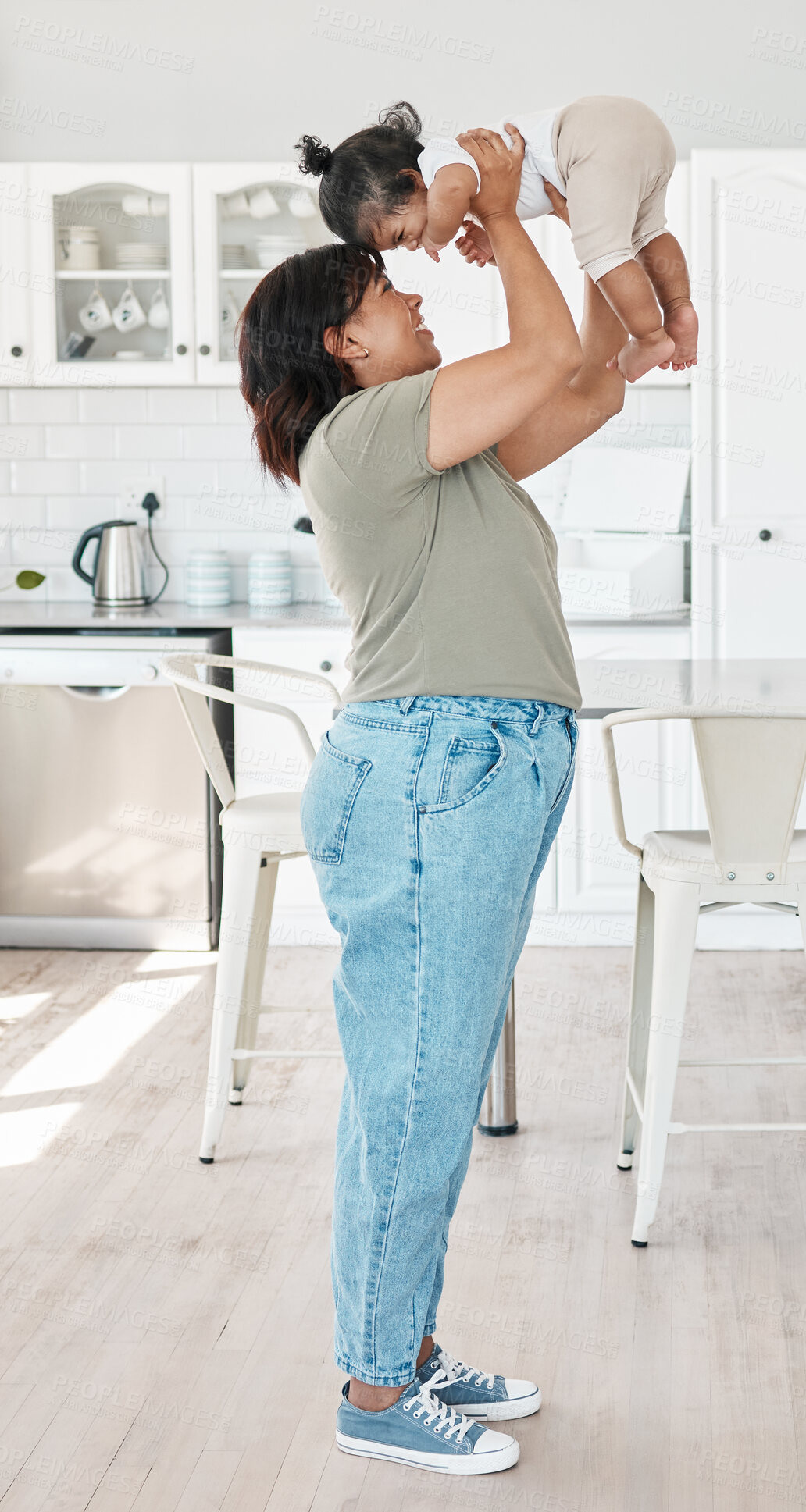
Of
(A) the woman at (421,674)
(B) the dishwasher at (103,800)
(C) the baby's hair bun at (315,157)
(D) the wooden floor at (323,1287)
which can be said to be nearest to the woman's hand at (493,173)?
(A) the woman at (421,674)

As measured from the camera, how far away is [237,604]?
4516 millimetres

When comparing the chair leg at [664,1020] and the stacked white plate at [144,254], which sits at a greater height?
the stacked white plate at [144,254]

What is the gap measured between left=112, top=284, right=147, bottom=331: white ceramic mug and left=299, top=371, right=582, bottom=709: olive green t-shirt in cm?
291

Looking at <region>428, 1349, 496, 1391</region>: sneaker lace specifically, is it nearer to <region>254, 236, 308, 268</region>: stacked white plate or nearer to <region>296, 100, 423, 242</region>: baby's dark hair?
<region>296, 100, 423, 242</region>: baby's dark hair

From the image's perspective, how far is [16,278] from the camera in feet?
13.7

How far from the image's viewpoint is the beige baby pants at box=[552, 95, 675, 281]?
5.18 feet

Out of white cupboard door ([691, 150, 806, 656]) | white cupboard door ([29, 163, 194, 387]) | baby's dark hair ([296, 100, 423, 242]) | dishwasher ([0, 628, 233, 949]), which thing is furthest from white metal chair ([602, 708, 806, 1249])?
white cupboard door ([29, 163, 194, 387])

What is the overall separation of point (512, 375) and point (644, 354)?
1.16 ft

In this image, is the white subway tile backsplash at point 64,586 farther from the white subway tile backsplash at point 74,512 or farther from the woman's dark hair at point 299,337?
the woman's dark hair at point 299,337

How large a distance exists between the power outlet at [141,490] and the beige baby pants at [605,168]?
10.1ft

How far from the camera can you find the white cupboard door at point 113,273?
161 inches

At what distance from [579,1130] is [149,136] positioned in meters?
3.32

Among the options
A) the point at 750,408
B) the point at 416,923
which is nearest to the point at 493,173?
the point at 416,923

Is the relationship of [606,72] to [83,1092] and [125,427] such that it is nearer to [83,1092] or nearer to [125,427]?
[125,427]
